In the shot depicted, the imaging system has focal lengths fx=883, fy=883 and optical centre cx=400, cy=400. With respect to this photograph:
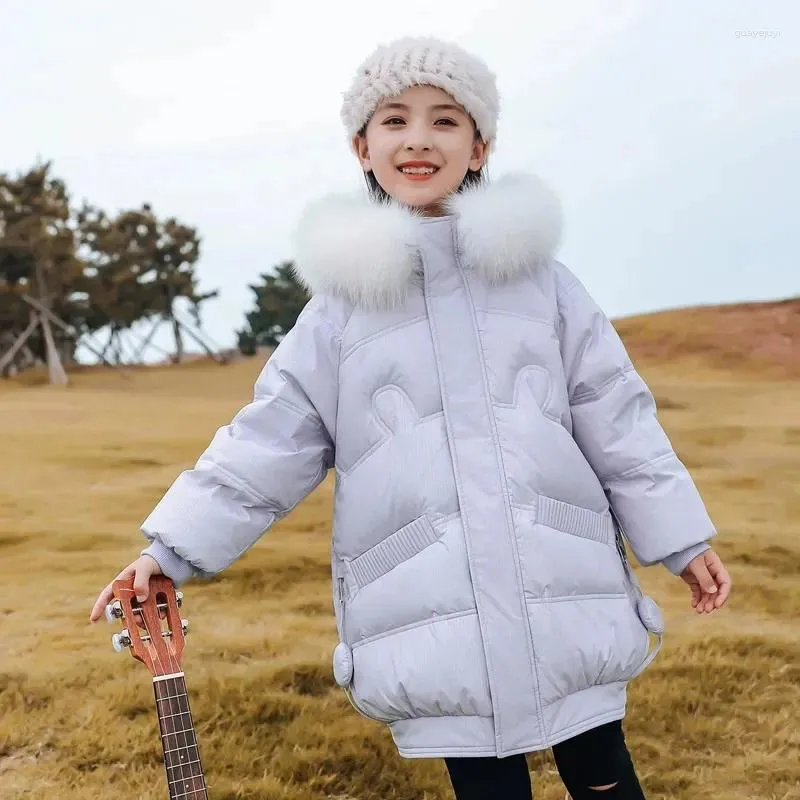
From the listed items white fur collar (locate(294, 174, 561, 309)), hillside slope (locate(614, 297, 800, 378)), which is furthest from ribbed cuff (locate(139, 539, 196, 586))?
hillside slope (locate(614, 297, 800, 378))

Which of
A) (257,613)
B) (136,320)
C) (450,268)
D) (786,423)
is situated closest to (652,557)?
(450,268)

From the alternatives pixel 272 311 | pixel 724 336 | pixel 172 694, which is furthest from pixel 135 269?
pixel 172 694

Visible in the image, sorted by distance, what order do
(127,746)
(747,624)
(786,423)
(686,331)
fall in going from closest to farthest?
(127,746)
(747,624)
(786,423)
(686,331)

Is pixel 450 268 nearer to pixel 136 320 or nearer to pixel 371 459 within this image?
pixel 371 459

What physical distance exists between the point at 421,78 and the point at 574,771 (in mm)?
779

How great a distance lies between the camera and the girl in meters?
0.88

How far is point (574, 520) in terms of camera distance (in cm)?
93

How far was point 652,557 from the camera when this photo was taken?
38.2 inches

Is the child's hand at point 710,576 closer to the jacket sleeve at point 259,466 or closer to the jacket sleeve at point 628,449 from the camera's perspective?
the jacket sleeve at point 628,449

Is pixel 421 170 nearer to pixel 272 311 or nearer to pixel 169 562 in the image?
pixel 169 562

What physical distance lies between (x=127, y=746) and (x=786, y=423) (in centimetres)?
194

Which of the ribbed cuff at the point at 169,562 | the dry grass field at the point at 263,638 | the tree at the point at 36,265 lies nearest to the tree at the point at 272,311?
the dry grass field at the point at 263,638

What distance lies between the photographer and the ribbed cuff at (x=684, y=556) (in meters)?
0.98

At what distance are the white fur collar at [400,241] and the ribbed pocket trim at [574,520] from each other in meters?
0.26
